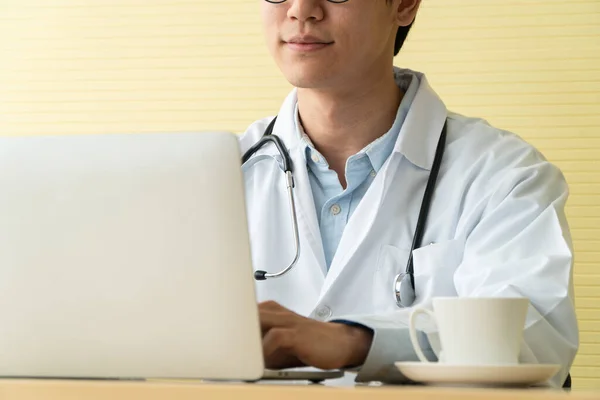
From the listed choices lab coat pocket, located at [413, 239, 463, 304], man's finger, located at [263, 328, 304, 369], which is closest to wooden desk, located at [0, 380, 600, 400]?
man's finger, located at [263, 328, 304, 369]

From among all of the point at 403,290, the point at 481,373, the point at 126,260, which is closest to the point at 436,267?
the point at 403,290

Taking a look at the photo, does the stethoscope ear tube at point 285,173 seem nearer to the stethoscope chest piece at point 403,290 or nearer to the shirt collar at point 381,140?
the shirt collar at point 381,140

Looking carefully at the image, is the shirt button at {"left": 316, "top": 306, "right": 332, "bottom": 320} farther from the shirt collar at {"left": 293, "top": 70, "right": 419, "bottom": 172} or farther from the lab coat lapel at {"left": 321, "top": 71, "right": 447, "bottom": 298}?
the shirt collar at {"left": 293, "top": 70, "right": 419, "bottom": 172}

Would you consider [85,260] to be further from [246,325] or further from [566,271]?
[566,271]

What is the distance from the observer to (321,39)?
180 centimetres

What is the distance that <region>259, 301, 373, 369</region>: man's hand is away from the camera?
1.14m

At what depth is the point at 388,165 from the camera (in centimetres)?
180

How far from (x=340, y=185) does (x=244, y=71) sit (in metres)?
1.78

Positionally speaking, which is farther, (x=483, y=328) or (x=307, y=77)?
(x=307, y=77)

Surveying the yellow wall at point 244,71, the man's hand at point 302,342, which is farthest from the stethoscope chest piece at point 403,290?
the yellow wall at point 244,71

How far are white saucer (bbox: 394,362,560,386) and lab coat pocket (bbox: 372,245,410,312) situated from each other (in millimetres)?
723

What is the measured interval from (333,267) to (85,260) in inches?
33.5

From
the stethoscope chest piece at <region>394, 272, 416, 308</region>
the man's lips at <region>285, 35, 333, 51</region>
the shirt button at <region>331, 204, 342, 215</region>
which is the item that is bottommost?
the stethoscope chest piece at <region>394, 272, 416, 308</region>

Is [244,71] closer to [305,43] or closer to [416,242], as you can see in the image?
[305,43]
